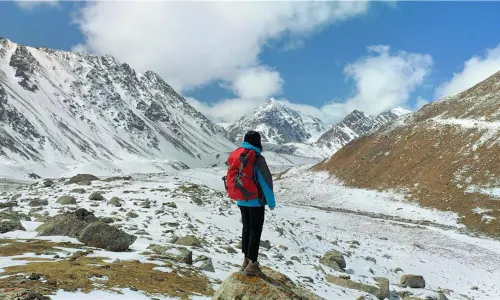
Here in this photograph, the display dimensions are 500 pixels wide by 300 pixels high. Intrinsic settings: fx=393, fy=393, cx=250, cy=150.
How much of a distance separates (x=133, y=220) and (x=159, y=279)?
12.2 metres

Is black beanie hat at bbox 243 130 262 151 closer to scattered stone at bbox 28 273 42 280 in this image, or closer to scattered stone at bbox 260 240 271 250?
scattered stone at bbox 28 273 42 280

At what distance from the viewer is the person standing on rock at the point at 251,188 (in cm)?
963

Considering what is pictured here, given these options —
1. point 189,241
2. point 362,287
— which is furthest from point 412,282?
point 189,241

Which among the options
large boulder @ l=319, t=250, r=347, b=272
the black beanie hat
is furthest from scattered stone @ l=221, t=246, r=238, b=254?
the black beanie hat

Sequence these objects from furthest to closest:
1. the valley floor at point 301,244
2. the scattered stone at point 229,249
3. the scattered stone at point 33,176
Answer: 1. the scattered stone at point 33,176
2. the scattered stone at point 229,249
3. the valley floor at point 301,244

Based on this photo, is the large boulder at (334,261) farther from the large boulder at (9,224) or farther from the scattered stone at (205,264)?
the large boulder at (9,224)

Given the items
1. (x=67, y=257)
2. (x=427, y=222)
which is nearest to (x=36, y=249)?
(x=67, y=257)

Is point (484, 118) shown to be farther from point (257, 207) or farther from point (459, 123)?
point (257, 207)

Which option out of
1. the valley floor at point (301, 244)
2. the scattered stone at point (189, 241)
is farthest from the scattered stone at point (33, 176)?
the scattered stone at point (189, 241)

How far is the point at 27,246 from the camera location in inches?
549

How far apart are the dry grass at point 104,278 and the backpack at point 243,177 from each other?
10.4ft

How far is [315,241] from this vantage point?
92.4 ft

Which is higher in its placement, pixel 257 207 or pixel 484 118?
pixel 484 118

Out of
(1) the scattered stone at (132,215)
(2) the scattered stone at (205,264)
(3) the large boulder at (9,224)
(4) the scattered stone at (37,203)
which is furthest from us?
(4) the scattered stone at (37,203)
